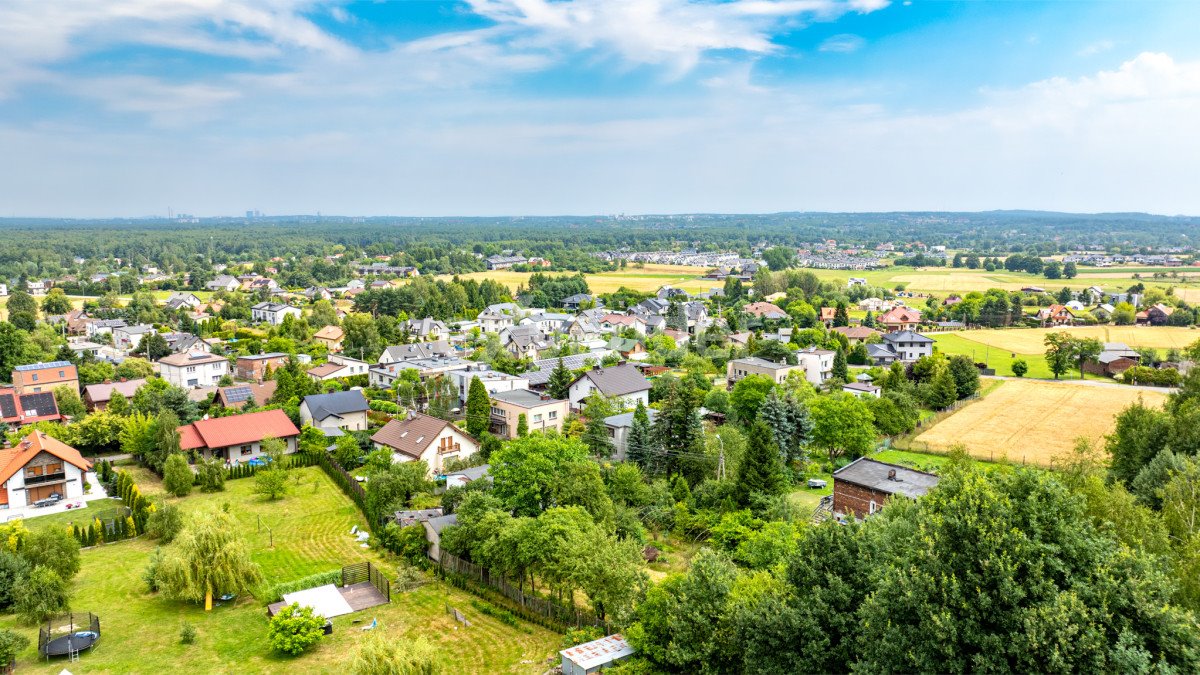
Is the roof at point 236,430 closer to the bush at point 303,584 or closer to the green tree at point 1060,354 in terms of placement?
the bush at point 303,584

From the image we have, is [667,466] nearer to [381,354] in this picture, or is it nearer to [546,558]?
[546,558]

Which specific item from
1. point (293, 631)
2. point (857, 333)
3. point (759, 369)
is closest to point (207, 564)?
point (293, 631)

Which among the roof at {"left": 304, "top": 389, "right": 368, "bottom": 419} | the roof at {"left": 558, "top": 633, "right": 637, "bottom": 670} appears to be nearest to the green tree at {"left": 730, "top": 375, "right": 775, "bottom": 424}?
the roof at {"left": 304, "top": 389, "right": 368, "bottom": 419}

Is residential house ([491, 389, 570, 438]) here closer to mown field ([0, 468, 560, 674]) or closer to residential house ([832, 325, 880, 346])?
mown field ([0, 468, 560, 674])

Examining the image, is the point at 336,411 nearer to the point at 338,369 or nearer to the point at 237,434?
the point at 237,434

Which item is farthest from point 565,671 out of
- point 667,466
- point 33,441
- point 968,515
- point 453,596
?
point 33,441

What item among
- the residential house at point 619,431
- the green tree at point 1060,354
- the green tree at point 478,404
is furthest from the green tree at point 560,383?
the green tree at point 1060,354
